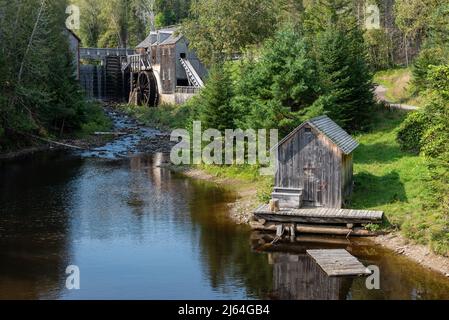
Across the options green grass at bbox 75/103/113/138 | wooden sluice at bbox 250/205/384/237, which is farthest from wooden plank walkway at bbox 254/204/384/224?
green grass at bbox 75/103/113/138

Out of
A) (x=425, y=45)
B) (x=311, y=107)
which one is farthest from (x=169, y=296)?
(x=425, y=45)

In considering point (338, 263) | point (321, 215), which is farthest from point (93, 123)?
point (338, 263)

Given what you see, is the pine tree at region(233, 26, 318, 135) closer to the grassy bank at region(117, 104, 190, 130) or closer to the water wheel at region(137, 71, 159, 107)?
the grassy bank at region(117, 104, 190, 130)

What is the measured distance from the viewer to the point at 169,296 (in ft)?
57.1

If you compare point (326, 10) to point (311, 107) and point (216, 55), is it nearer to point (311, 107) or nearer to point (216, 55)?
point (216, 55)

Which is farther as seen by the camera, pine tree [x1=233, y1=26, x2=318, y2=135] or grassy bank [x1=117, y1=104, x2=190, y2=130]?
grassy bank [x1=117, y1=104, x2=190, y2=130]

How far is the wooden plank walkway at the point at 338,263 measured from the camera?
744 inches

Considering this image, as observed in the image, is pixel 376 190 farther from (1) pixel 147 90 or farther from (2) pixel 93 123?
(1) pixel 147 90

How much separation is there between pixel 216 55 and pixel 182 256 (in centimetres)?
3173
